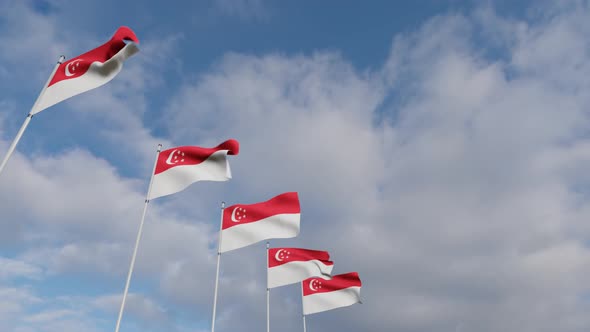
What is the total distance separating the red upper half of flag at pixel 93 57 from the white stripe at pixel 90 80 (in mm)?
152

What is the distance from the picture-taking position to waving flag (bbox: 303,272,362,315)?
43.9 meters

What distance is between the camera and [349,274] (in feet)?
146

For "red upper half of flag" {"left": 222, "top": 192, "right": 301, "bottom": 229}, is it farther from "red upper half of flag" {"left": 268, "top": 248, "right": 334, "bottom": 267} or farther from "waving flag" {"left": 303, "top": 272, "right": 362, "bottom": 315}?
"waving flag" {"left": 303, "top": 272, "right": 362, "bottom": 315}

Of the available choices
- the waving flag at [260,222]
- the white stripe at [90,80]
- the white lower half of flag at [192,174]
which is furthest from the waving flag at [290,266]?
the white stripe at [90,80]

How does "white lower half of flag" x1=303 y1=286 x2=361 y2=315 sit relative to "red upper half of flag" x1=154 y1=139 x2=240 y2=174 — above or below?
above

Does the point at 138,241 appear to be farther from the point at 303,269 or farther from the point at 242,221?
the point at 303,269

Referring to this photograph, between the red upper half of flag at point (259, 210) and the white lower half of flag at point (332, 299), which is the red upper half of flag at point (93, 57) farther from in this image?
the white lower half of flag at point (332, 299)

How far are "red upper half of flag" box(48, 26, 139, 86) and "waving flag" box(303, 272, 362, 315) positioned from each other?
103 ft

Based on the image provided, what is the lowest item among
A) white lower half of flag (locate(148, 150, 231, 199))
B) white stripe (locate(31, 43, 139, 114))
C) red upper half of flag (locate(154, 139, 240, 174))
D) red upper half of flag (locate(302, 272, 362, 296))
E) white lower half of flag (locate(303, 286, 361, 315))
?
white stripe (locate(31, 43, 139, 114))

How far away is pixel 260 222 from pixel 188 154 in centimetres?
844

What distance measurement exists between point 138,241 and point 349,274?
87.2ft

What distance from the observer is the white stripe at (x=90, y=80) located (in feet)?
56.5

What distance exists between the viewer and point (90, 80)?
1808cm

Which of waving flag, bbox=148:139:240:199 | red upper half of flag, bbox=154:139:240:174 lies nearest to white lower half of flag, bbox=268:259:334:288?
waving flag, bbox=148:139:240:199
